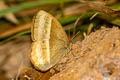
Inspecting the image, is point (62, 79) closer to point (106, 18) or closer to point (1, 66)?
point (106, 18)

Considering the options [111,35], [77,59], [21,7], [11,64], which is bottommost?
[11,64]

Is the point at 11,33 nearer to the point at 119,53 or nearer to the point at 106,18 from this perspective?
the point at 106,18

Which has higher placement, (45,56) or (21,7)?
(21,7)

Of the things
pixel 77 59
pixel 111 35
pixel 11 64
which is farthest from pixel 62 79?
pixel 11 64

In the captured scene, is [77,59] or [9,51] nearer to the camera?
[77,59]

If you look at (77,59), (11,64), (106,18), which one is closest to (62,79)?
(77,59)

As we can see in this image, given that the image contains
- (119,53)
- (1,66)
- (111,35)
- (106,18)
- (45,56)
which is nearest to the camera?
(119,53)

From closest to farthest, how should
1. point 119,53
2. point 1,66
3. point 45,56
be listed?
point 119,53, point 45,56, point 1,66
